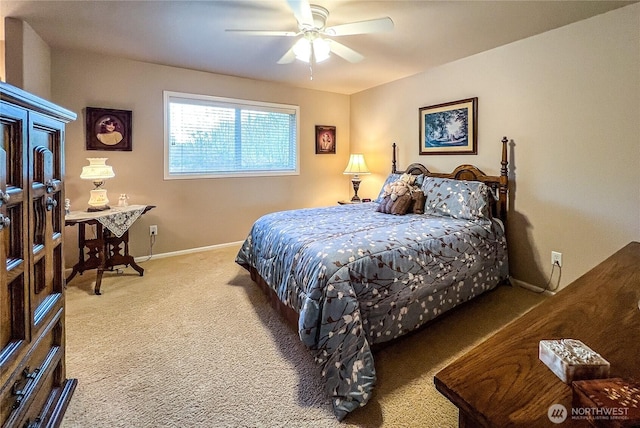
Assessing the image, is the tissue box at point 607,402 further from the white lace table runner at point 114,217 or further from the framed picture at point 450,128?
the white lace table runner at point 114,217

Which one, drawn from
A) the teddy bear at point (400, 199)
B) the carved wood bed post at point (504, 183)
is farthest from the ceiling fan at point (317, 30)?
the carved wood bed post at point (504, 183)

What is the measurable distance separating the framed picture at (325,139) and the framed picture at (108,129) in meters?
2.50

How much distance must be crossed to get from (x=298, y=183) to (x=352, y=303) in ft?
10.8

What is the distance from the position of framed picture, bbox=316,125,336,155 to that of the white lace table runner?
267 cm

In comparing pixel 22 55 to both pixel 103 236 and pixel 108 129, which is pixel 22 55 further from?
pixel 103 236

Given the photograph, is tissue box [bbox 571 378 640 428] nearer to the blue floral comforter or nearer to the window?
the blue floral comforter

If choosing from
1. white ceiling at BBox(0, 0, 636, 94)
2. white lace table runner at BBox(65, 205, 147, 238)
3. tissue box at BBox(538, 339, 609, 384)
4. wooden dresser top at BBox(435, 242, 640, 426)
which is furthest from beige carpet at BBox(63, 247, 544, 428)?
white ceiling at BBox(0, 0, 636, 94)

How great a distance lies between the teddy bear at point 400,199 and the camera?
10.2 feet

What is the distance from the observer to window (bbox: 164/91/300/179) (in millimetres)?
3877

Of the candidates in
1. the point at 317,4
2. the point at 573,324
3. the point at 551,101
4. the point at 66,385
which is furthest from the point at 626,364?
the point at 551,101

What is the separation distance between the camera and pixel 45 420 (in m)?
1.30

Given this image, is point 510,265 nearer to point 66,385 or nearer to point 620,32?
point 620,32

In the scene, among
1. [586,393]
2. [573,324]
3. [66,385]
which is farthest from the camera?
[66,385]

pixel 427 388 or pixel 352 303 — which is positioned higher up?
pixel 352 303
